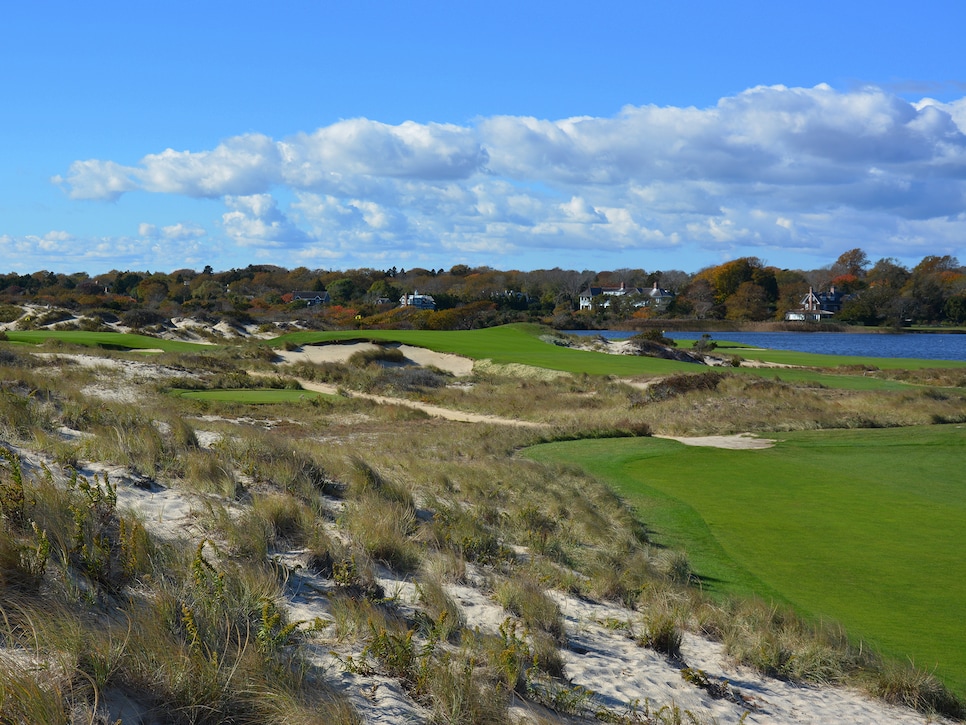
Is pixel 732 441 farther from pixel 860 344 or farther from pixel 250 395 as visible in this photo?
pixel 860 344

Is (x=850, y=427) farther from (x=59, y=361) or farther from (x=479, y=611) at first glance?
(x=59, y=361)

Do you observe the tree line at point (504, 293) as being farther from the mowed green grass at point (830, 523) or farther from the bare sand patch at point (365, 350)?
the mowed green grass at point (830, 523)

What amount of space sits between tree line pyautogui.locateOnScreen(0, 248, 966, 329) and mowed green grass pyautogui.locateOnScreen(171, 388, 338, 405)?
44173 mm

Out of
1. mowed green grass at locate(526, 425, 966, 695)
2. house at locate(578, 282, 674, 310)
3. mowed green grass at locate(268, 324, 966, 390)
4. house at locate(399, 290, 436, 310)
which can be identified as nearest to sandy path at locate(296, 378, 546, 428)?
mowed green grass at locate(526, 425, 966, 695)

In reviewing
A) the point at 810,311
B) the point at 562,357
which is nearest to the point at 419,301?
the point at 810,311

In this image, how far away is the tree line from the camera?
89.9 meters

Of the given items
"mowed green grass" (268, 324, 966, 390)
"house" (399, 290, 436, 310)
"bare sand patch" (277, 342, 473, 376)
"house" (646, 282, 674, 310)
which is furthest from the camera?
"house" (646, 282, 674, 310)

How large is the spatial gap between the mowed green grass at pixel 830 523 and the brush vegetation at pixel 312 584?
0.86ft

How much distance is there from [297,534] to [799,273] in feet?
534

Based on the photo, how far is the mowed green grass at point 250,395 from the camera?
2641cm

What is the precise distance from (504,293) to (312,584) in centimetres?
11816

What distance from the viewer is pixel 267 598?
5.34 m

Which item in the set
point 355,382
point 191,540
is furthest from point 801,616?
point 355,382

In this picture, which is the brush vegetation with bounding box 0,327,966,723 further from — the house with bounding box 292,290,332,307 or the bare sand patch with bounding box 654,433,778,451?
the house with bounding box 292,290,332,307
